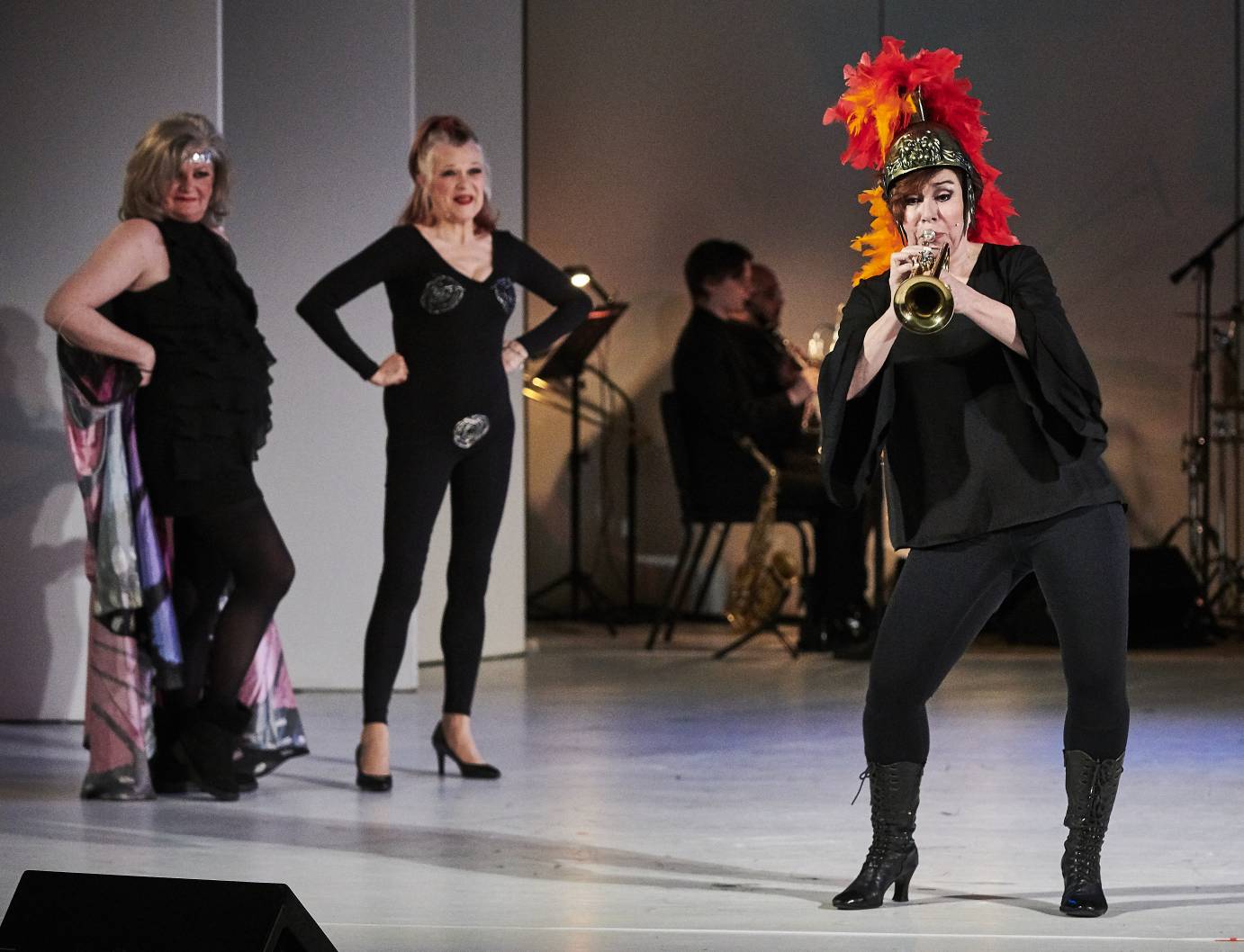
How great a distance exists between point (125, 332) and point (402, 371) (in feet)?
2.14

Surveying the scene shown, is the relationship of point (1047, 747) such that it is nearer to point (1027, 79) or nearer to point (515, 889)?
point (515, 889)

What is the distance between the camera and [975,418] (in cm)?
304

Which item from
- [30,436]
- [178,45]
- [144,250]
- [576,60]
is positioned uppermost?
[576,60]

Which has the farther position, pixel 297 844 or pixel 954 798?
pixel 954 798

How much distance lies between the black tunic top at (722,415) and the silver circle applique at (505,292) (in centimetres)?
287

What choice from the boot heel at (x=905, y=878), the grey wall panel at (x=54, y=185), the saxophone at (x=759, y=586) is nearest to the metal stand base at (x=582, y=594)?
the saxophone at (x=759, y=586)

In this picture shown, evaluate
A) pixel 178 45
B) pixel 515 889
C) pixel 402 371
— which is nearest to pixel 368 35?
pixel 178 45

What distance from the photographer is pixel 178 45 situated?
18.2ft

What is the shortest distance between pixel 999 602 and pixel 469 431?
1729 mm

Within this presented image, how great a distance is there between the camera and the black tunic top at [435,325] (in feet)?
14.9

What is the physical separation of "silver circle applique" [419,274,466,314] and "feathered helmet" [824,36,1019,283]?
152 cm

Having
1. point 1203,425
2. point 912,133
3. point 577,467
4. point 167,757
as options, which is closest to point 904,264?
point 912,133

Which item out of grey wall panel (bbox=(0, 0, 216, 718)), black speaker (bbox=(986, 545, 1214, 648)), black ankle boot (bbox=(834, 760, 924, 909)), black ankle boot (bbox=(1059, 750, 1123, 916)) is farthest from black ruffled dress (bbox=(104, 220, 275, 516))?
black speaker (bbox=(986, 545, 1214, 648))

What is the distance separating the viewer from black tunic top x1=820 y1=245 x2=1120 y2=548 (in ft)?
9.78
